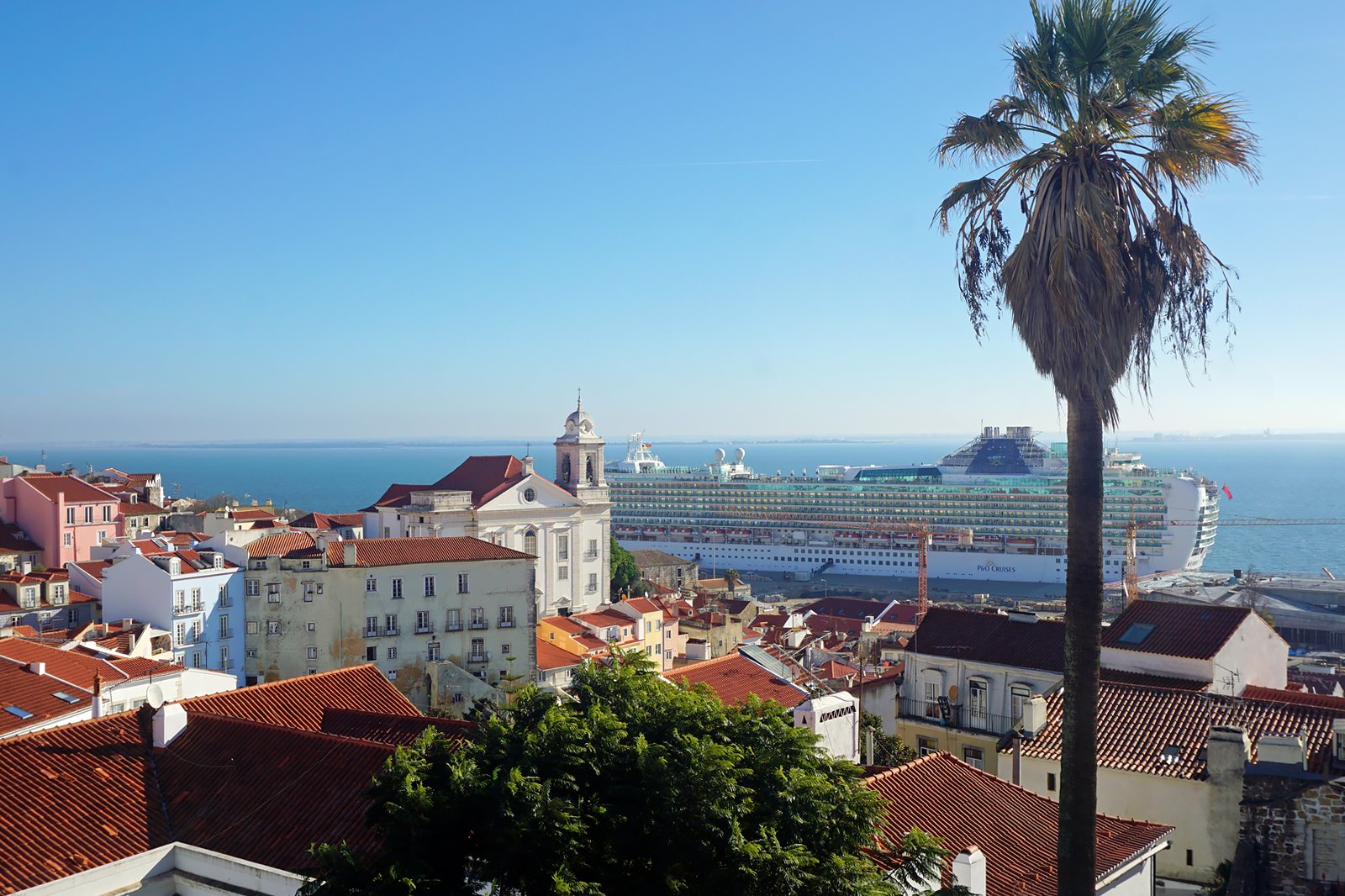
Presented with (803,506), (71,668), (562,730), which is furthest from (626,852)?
(803,506)

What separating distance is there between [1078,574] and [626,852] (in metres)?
4.15

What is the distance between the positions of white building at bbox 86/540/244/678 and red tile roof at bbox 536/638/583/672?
10283 millimetres

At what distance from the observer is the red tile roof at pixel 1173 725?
49.9 feet

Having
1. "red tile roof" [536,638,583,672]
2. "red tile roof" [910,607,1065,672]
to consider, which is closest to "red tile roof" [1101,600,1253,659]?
"red tile roof" [910,607,1065,672]

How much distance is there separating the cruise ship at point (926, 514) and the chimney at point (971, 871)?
9335 cm

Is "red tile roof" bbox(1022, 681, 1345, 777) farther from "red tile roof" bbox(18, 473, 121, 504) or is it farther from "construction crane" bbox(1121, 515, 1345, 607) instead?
"red tile roof" bbox(18, 473, 121, 504)

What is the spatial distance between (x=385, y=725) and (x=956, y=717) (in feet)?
41.1

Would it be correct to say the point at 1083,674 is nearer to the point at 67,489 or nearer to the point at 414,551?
the point at 414,551

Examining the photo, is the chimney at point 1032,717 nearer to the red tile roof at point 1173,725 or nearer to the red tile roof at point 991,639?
the red tile roof at point 1173,725

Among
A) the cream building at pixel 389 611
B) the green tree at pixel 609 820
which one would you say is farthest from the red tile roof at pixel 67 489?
the green tree at pixel 609 820

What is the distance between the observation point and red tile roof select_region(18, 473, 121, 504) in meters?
48.6

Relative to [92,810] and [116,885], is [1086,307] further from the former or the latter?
[92,810]

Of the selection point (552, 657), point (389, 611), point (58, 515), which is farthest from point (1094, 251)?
point (58, 515)

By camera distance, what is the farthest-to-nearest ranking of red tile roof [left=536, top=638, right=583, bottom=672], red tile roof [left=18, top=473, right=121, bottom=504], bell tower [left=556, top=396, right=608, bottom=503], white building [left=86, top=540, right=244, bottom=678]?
bell tower [left=556, top=396, right=608, bottom=503]
red tile roof [left=18, top=473, right=121, bottom=504]
red tile roof [left=536, top=638, right=583, bottom=672]
white building [left=86, top=540, right=244, bottom=678]
